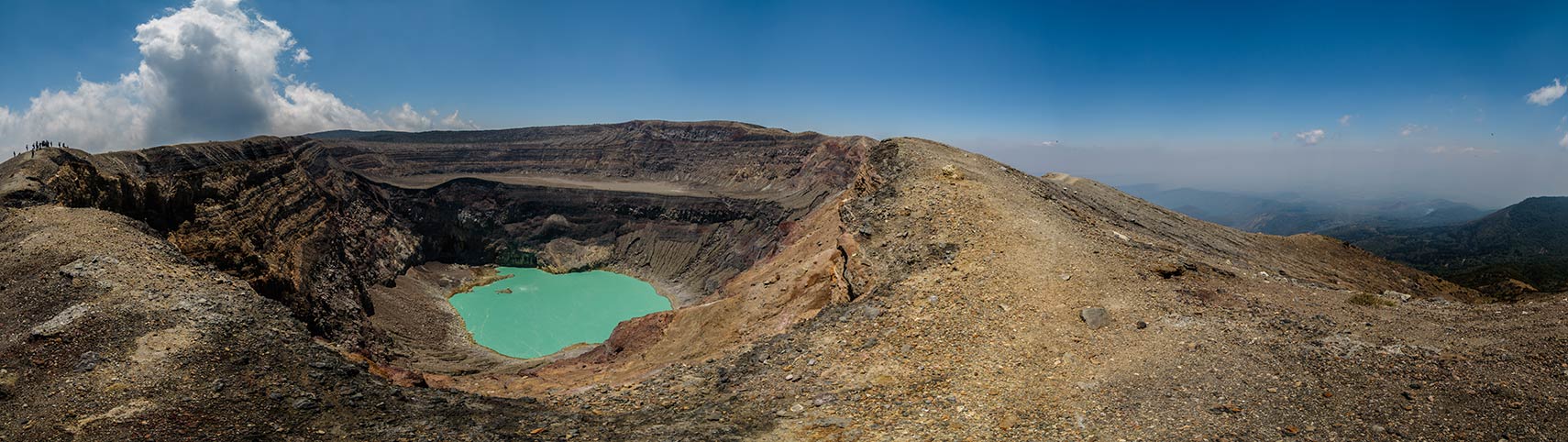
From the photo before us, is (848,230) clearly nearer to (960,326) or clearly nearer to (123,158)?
(960,326)

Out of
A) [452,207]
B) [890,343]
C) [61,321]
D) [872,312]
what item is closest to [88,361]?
[61,321]

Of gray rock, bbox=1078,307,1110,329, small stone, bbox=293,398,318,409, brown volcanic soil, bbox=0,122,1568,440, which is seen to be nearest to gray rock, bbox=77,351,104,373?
brown volcanic soil, bbox=0,122,1568,440

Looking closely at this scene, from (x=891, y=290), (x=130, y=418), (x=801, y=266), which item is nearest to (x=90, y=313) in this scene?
(x=130, y=418)

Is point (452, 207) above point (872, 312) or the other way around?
above

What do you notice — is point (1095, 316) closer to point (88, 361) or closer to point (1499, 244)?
point (88, 361)

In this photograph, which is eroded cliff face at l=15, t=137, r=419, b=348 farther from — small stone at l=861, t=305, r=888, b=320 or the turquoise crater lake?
small stone at l=861, t=305, r=888, b=320

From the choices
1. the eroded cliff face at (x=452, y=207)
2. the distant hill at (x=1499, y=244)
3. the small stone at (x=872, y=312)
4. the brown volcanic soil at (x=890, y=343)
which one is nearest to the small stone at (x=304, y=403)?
the brown volcanic soil at (x=890, y=343)
